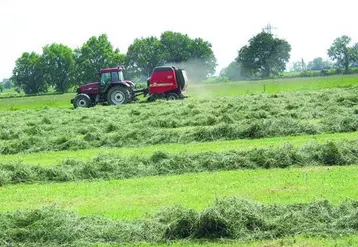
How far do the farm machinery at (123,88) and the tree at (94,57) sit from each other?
65410mm

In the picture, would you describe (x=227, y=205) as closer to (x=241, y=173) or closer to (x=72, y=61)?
(x=241, y=173)

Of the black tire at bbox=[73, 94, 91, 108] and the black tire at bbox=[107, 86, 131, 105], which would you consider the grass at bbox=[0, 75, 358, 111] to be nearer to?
the black tire at bbox=[73, 94, 91, 108]

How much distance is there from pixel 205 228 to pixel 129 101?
28016 mm

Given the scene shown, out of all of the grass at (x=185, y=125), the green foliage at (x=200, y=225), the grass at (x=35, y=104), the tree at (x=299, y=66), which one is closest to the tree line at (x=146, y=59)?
the tree at (x=299, y=66)

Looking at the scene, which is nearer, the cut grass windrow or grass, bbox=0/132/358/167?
the cut grass windrow

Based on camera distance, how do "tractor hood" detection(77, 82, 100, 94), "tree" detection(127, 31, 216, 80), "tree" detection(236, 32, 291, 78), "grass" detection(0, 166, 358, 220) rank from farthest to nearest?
"tree" detection(127, 31, 216, 80) < "tree" detection(236, 32, 291, 78) < "tractor hood" detection(77, 82, 100, 94) < "grass" detection(0, 166, 358, 220)

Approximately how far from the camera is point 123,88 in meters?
34.9

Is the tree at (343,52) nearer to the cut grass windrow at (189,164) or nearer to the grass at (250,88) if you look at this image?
the grass at (250,88)

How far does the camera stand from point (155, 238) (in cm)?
758

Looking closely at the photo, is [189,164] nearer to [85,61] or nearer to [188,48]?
[85,61]

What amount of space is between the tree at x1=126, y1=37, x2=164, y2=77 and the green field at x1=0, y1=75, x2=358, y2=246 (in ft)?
288

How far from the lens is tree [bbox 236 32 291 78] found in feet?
333

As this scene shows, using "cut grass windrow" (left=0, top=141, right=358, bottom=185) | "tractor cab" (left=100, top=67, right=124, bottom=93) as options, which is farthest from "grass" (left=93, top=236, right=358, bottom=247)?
"tractor cab" (left=100, top=67, right=124, bottom=93)

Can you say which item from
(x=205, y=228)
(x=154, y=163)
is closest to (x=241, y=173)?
(x=154, y=163)
